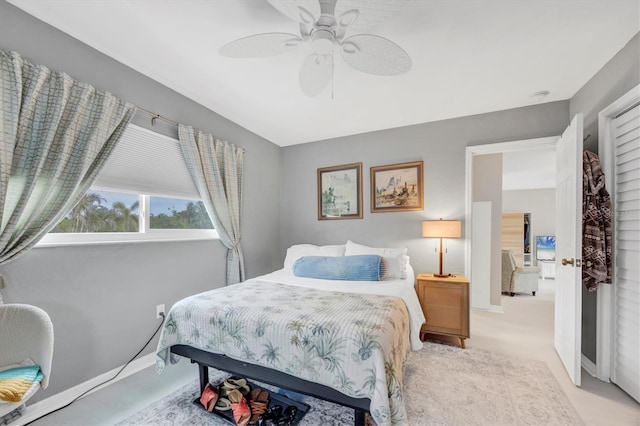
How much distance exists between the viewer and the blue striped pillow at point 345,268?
107 inches

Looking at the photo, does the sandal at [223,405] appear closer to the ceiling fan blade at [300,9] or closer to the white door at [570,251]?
the ceiling fan blade at [300,9]

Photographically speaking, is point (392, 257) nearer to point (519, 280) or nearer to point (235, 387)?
point (235, 387)

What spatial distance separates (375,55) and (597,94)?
209cm

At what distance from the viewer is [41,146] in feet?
5.31

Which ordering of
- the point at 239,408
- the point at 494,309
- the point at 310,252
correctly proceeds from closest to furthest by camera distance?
1. the point at 239,408
2. the point at 310,252
3. the point at 494,309

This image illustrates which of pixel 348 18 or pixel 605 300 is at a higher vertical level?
pixel 348 18

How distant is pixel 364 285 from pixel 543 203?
7617 millimetres

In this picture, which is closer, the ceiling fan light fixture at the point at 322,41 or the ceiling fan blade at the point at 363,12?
the ceiling fan blade at the point at 363,12

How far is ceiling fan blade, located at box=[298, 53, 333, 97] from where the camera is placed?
1.75m

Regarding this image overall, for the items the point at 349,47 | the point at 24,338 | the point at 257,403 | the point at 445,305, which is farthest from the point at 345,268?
the point at 24,338

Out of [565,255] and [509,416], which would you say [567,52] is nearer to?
[565,255]

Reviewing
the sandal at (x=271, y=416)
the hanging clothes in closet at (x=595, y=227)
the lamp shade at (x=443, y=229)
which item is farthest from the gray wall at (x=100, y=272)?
the hanging clothes in closet at (x=595, y=227)

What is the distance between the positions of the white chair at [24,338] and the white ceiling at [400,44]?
1835mm

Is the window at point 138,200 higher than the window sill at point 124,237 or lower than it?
higher
